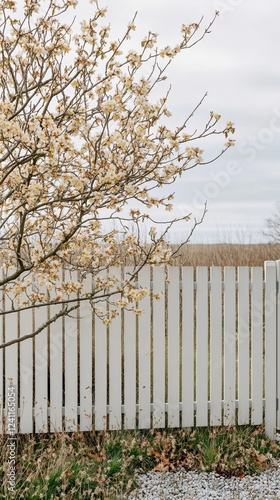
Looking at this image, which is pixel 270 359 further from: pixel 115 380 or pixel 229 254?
pixel 229 254

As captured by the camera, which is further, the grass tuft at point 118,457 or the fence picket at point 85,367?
the fence picket at point 85,367

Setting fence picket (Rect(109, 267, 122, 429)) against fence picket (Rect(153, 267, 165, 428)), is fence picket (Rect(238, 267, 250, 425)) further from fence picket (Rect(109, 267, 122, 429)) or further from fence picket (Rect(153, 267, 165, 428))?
fence picket (Rect(109, 267, 122, 429))

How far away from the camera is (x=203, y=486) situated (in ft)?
14.3

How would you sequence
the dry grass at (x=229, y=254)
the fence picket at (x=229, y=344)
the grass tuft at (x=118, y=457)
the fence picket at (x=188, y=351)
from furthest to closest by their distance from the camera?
the dry grass at (x=229, y=254), the fence picket at (x=229, y=344), the fence picket at (x=188, y=351), the grass tuft at (x=118, y=457)

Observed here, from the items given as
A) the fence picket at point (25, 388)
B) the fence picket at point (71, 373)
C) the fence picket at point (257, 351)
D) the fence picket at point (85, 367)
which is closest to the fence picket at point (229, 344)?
the fence picket at point (257, 351)

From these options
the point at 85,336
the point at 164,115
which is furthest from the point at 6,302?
the point at 164,115

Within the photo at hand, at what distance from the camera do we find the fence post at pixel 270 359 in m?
5.30

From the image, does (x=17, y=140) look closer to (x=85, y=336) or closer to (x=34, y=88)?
(x=34, y=88)

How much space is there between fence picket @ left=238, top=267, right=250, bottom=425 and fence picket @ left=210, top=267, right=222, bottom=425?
0.19 meters

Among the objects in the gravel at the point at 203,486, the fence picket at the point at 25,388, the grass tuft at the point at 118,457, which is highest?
the fence picket at the point at 25,388

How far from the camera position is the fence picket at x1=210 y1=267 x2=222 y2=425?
202 inches

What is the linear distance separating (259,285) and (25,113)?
2.57m

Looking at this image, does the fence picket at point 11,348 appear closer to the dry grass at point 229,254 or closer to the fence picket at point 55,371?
the fence picket at point 55,371

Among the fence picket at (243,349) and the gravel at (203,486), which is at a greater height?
the fence picket at (243,349)
